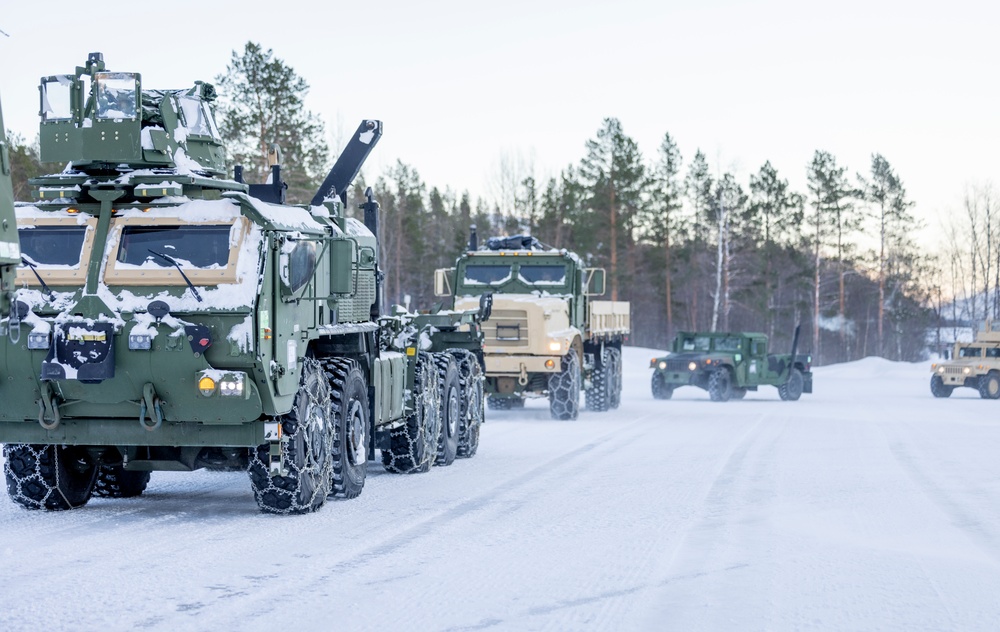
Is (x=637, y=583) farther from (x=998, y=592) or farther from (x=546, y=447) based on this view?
(x=546, y=447)

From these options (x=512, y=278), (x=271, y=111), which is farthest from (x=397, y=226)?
(x=512, y=278)

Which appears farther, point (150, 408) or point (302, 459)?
point (302, 459)

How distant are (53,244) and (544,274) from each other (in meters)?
14.8

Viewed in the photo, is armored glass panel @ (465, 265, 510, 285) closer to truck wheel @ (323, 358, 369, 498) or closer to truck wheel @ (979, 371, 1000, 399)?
truck wheel @ (323, 358, 369, 498)

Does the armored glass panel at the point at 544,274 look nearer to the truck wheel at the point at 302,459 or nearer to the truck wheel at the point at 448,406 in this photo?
the truck wheel at the point at 448,406

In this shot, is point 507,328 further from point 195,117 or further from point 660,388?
point 195,117

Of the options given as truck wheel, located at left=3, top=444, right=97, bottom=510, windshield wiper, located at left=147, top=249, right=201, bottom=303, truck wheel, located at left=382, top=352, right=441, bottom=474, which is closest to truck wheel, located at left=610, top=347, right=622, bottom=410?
truck wheel, located at left=382, top=352, right=441, bottom=474

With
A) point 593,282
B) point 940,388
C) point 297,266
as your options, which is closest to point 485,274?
point 593,282

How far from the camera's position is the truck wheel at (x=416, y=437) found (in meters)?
13.8

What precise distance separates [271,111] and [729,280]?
31.7m

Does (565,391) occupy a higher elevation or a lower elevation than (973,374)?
lower

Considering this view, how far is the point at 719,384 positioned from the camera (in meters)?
31.4

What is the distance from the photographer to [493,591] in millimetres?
7395

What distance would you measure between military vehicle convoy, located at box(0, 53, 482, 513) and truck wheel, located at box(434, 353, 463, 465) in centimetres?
352
